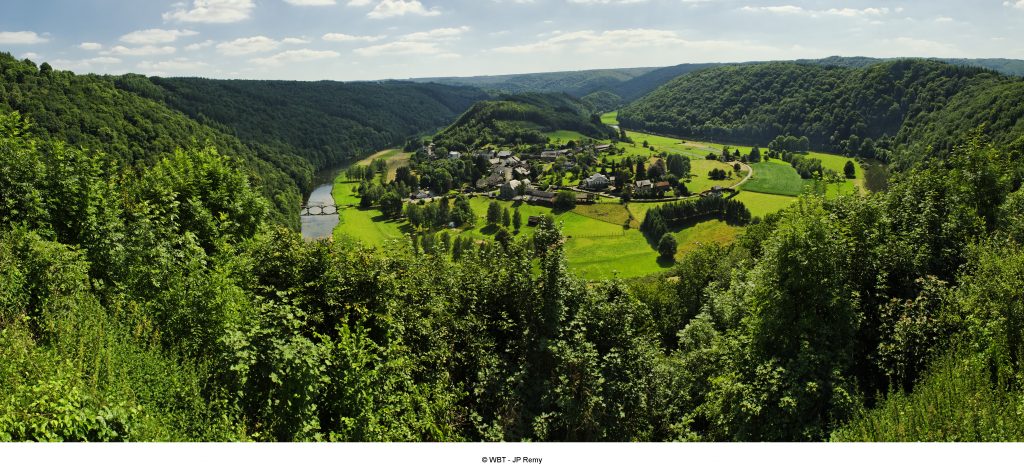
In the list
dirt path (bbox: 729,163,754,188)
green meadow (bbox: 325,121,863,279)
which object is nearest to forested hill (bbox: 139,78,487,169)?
green meadow (bbox: 325,121,863,279)

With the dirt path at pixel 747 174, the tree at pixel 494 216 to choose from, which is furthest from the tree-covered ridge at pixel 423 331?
the dirt path at pixel 747 174

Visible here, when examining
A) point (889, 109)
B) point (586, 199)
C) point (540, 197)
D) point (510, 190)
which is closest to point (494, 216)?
point (540, 197)

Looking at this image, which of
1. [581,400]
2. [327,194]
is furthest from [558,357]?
[327,194]

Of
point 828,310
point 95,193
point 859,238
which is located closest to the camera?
point 828,310

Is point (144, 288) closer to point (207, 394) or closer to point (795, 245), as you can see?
point (207, 394)

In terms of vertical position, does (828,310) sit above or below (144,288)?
below

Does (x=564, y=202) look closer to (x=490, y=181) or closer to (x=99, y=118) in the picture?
(x=490, y=181)

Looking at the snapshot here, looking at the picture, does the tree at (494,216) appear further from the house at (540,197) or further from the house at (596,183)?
the house at (596,183)
